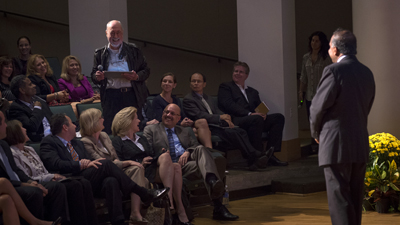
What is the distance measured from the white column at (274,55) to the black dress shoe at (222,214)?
6.09ft

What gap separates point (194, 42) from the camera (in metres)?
8.59

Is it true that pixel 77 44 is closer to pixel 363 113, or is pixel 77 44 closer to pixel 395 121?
pixel 395 121

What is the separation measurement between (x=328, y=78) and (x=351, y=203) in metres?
0.74

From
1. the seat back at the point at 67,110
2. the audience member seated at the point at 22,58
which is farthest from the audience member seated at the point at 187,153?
the audience member seated at the point at 22,58

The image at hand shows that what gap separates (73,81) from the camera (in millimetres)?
5508

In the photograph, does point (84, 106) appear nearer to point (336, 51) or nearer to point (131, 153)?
point (131, 153)

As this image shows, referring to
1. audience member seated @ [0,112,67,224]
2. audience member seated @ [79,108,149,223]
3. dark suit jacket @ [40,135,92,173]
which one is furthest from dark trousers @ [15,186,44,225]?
audience member seated @ [79,108,149,223]

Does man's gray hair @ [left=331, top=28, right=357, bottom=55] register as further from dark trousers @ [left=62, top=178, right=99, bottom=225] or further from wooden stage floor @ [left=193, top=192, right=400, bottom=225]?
dark trousers @ [left=62, top=178, right=99, bottom=225]

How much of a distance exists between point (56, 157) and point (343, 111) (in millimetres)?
2059

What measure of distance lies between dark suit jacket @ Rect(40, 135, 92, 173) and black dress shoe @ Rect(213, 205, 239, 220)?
4.19ft

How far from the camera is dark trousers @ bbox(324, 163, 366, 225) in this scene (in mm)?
3020

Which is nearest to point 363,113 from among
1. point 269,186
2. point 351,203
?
point 351,203

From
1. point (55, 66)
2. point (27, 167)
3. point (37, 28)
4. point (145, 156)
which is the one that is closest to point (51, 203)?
point (27, 167)

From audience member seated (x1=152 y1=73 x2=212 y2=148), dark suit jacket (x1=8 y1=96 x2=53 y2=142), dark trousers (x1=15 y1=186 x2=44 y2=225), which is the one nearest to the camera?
dark trousers (x1=15 y1=186 x2=44 y2=225)
